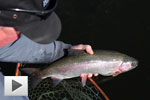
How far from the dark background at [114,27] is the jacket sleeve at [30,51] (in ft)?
5.64

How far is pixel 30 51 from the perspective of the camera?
3260mm

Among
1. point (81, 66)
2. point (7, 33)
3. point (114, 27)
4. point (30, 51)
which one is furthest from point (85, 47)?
point (114, 27)

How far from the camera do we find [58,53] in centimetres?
353

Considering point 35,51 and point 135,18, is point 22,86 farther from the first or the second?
point 135,18

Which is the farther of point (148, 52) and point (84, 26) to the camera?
point (84, 26)

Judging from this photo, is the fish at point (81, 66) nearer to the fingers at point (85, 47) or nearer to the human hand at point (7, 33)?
the fingers at point (85, 47)

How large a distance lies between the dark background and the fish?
3.41 ft

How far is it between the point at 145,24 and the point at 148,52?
27.1 inches

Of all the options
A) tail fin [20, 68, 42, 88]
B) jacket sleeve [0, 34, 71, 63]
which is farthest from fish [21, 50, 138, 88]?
jacket sleeve [0, 34, 71, 63]

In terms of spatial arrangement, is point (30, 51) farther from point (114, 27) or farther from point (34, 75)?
point (114, 27)

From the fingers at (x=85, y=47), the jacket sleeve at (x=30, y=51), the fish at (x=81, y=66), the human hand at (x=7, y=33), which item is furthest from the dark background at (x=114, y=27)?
the human hand at (x=7, y=33)

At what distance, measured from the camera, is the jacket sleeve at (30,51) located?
3080 mm

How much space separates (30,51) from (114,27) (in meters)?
2.58

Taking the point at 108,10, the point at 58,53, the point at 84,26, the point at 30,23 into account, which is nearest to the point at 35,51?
the point at 58,53
